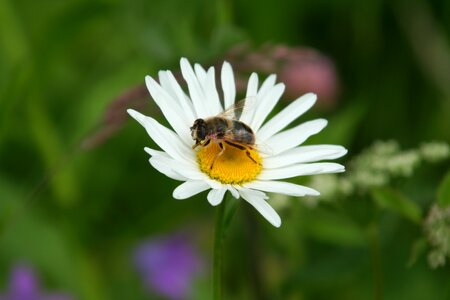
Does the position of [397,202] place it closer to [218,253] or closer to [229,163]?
[229,163]

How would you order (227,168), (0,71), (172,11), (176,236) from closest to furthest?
(227,168)
(172,11)
(176,236)
(0,71)

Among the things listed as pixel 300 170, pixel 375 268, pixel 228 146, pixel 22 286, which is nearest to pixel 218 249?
pixel 300 170

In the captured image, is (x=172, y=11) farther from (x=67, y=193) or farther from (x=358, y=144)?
(x=358, y=144)

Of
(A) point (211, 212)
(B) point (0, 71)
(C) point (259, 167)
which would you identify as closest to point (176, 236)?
(A) point (211, 212)

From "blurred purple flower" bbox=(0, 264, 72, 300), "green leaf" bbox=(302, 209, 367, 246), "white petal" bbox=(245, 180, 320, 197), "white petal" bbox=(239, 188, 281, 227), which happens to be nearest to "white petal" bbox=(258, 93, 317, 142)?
"white petal" bbox=(245, 180, 320, 197)

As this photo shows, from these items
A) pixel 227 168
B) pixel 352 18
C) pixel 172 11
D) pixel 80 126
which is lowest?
pixel 227 168

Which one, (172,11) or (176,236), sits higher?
(172,11)

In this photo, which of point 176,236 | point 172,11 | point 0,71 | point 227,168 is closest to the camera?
point 227,168

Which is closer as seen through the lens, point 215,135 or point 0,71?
point 215,135
